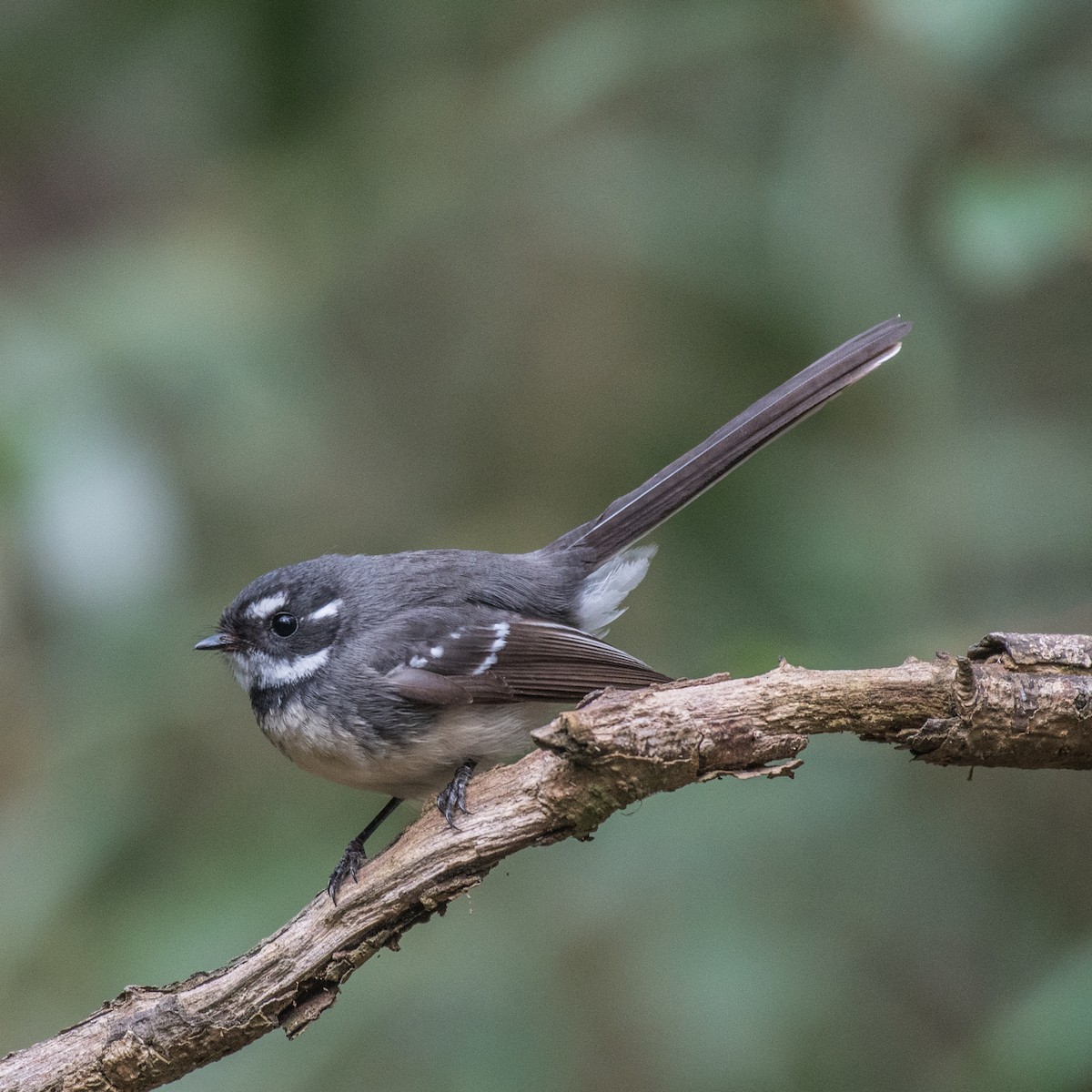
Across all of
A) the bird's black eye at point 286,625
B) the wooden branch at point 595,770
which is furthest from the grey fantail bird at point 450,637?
the wooden branch at point 595,770

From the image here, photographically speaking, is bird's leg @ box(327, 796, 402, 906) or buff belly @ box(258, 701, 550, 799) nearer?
bird's leg @ box(327, 796, 402, 906)

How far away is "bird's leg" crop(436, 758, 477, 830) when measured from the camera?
290cm

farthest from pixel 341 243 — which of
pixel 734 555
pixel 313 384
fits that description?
pixel 734 555

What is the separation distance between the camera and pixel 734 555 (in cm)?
428

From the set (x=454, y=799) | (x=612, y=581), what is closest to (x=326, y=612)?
(x=612, y=581)

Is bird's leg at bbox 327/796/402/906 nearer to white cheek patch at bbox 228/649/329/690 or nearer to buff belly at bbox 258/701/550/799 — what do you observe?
buff belly at bbox 258/701/550/799

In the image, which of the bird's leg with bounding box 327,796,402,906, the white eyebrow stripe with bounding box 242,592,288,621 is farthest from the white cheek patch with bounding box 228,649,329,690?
the bird's leg with bounding box 327,796,402,906

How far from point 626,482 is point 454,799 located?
1.86 metres

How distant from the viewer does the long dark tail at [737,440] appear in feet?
12.0

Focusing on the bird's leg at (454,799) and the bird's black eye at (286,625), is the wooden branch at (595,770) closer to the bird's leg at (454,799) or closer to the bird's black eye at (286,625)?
the bird's leg at (454,799)

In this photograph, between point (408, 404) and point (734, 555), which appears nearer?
point (734, 555)

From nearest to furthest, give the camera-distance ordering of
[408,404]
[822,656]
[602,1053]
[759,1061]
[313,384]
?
[822,656] < [759,1061] < [602,1053] < [313,384] < [408,404]

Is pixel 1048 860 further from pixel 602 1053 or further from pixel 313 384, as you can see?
pixel 313 384

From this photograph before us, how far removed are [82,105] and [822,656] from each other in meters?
3.38
